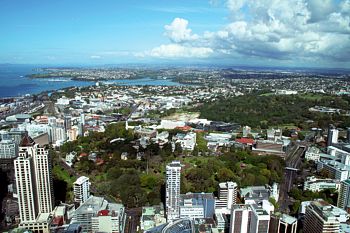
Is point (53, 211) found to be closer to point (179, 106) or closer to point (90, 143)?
point (90, 143)

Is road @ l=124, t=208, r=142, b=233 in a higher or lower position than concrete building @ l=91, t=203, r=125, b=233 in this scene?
lower

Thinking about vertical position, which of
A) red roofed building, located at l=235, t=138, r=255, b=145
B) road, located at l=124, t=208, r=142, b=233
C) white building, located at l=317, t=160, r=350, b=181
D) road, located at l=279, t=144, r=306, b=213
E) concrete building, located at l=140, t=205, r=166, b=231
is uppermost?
white building, located at l=317, t=160, r=350, b=181

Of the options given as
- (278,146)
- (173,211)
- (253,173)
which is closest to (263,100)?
(278,146)

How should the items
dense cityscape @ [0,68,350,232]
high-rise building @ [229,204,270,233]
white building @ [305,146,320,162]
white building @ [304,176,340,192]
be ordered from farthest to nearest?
1. white building @ [305,146,320,162]
2. white building @ [304,176,340,192]
3. dense cityscape @ [0,68,350,232]
4. high-rise building @ [229,204,270,233]

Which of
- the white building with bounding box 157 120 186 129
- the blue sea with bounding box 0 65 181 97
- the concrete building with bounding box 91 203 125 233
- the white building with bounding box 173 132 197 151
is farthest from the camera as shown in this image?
the blue sea with bounding box 0 65 181 97

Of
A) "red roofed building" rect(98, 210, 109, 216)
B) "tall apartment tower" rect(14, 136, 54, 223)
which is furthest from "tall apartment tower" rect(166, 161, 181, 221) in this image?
"tall apartment tower" rect(14, 136, 54, 223)

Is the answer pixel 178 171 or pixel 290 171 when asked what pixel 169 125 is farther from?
pixel 178 171

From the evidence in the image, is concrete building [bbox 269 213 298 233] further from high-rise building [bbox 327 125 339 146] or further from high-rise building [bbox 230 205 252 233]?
high-rise building [bbox 327 125 339 146]
